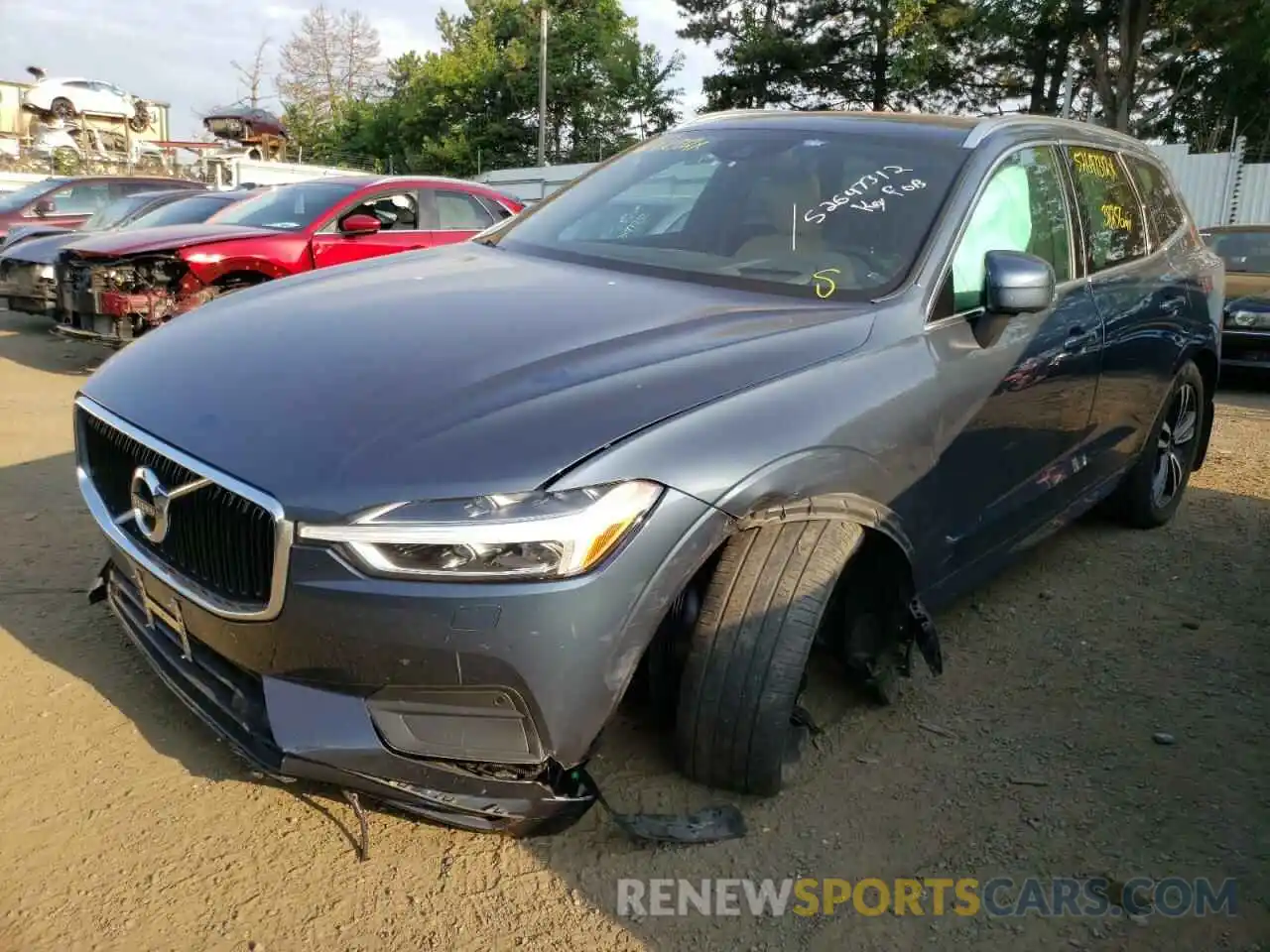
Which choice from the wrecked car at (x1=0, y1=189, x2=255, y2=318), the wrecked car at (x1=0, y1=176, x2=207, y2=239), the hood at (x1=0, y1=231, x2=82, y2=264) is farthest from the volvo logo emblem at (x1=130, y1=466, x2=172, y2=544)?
the wrecked car at (x1=0, y1=176, x2=207, y2=239)

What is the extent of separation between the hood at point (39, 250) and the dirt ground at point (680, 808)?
20.8 ft

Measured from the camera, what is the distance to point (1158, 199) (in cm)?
460

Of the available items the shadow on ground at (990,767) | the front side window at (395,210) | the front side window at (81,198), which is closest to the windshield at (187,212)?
the front side window at (395,210)

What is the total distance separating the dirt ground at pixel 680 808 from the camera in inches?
83.9

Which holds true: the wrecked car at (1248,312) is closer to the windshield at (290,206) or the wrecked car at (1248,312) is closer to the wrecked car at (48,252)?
the windshield at (290,206)

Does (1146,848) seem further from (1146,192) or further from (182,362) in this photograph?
(1146,192)

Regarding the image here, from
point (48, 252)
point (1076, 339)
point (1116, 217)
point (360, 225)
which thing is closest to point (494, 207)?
point (360, 225)

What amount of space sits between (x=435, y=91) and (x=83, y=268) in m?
36.0

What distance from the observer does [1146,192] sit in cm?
448

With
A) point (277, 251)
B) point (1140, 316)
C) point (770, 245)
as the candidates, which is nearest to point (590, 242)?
point (770, 245)

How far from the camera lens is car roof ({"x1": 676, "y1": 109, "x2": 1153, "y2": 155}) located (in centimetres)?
334

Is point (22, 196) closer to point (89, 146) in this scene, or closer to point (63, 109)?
point (89, 146)

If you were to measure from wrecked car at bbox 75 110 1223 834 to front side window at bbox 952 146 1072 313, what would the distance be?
0.01m

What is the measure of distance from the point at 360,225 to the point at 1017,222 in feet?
18.2
